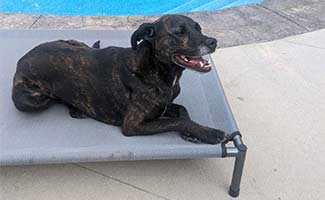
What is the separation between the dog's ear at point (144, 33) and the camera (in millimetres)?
2238

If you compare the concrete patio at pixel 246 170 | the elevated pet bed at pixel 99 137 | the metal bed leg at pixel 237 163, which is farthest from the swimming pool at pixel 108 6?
the metal bed leg at pixel 237 163

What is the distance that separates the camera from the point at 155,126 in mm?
2367

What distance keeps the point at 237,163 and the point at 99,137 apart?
0.78 meters

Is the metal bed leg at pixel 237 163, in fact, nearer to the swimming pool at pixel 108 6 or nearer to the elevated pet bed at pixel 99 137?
the elevated pet bed at pixel 99 137

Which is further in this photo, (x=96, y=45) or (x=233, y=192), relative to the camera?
(x=96, y=45)

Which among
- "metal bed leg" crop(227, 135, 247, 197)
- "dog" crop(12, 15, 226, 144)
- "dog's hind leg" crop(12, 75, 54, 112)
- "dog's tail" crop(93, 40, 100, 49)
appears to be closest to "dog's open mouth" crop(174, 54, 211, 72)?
"dog" crop(12, 15, 226, 144)

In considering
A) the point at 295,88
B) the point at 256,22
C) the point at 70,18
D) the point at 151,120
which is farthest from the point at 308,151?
the point at 70,18

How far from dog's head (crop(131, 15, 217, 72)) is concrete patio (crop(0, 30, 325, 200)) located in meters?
0.71

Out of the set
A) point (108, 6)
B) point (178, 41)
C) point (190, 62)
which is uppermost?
point (178, 41)

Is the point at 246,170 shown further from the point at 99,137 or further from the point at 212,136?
the point at 99,137

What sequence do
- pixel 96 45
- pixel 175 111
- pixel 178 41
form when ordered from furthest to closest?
pixel 96 45
pixel 175 111
pixel 178 41

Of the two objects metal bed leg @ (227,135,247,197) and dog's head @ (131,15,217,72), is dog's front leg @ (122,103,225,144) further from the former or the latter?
dog's head @ (131,15,217,72)

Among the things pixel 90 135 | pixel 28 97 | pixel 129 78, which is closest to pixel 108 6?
pixel 28 97

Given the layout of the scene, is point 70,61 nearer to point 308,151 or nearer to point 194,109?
point 194,109
